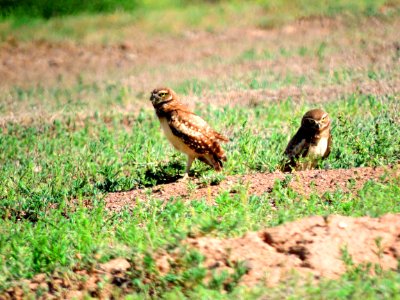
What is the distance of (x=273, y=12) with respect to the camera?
21578 millimetres

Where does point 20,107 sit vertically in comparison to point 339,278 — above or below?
below

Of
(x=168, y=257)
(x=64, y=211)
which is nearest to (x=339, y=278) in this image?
(x=168, y=257)

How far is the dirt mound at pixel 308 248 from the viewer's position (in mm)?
6648

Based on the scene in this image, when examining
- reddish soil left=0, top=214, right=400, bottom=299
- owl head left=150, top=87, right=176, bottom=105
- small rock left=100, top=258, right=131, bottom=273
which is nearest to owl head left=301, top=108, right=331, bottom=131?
owl head left=150, top=87, right=176, bottom=105

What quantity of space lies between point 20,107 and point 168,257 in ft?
31.9

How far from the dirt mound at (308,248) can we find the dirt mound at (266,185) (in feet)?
5.54

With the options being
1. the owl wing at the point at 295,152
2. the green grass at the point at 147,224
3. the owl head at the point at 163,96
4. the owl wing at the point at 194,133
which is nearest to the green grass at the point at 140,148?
the owl wing at the point at 295,152

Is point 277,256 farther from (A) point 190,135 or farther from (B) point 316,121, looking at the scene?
(B) point 316,121

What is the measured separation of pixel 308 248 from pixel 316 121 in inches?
149

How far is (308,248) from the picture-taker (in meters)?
6.87

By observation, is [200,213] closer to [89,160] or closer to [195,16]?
[89,160]

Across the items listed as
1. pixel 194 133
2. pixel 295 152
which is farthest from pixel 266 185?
pixel 194 133

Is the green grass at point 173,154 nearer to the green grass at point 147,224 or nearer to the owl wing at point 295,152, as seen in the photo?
the green grass at point 147,224

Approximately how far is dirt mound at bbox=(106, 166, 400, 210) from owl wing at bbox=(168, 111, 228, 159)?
0.59 meters
